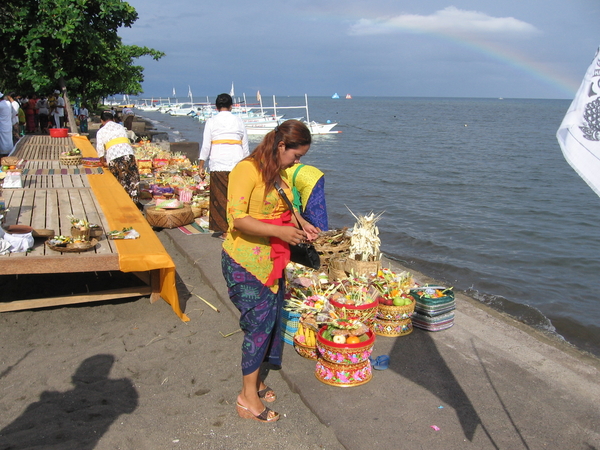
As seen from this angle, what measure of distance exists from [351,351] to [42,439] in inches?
76.1

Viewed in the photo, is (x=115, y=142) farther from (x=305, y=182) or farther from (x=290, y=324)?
(x=290, y=324)

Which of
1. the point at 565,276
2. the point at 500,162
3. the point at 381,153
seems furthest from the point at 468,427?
the point at 381,153

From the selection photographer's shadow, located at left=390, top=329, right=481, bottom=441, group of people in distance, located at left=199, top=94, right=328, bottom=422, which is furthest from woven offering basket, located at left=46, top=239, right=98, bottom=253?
photographer's shadow, located at left=390, top=329, right=481, bottom=441

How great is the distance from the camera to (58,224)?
5270 mm

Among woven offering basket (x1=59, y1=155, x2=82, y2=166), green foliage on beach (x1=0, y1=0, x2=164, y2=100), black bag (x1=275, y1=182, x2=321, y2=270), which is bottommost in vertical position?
black bag (x1=275, y1=182, x2=321, y2=270)

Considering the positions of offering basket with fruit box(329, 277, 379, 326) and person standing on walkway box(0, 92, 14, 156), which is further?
person standing on walkway box(0, 92, 14, 156)

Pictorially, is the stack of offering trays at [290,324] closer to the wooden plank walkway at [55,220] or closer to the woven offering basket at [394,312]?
the woven offering basket at [394,312]

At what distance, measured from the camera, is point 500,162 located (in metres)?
27.9

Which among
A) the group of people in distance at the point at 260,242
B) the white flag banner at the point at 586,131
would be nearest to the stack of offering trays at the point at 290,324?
the group of people in distance at the point at 260,242

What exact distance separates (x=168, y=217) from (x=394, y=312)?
174 inches

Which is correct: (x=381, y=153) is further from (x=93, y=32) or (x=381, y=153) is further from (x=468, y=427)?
(x=468, y=427)

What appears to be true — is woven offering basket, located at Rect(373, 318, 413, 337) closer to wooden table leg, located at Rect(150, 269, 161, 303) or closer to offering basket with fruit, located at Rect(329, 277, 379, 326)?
offering basket with fruit, located at Rect(329, 277, 379, 326)

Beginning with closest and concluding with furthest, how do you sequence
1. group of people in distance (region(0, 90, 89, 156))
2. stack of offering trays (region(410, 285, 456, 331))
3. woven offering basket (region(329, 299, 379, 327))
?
woven offering basket (region(329, 299, 379, 327)), stack of offering trays (region(410, 285, 456, 331)), group of people in distance (region(0, 90, 89, 156))

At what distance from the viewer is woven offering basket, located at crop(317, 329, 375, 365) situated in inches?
135
